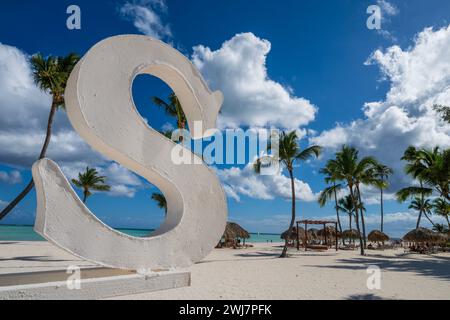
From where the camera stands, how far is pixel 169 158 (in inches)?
256

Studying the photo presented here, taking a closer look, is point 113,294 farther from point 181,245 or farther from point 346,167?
point 346,167

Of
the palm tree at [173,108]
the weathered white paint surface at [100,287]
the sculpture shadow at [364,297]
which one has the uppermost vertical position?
the palm tree at [173,108]

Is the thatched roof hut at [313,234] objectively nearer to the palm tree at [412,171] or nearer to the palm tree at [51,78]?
the palm tree at [412,171]

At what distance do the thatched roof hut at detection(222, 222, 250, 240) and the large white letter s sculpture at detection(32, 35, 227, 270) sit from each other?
61.5 ft

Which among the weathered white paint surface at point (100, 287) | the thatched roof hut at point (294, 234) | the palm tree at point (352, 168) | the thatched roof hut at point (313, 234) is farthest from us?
the thatched roof hut at point (313, 234)

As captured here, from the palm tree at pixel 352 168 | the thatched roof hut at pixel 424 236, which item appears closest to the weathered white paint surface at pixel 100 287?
the palm tree at pixel 352 168

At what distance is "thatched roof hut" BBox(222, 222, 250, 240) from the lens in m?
25.6

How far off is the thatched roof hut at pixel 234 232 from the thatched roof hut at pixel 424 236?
43.7ft

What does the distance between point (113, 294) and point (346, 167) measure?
19801 millimetres

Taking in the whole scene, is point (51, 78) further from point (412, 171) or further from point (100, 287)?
point (412, 171)

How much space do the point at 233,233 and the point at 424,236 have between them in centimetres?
1522

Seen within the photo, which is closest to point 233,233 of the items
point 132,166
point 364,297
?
point 364,297

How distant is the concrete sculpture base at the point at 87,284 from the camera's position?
4945 millimetres
